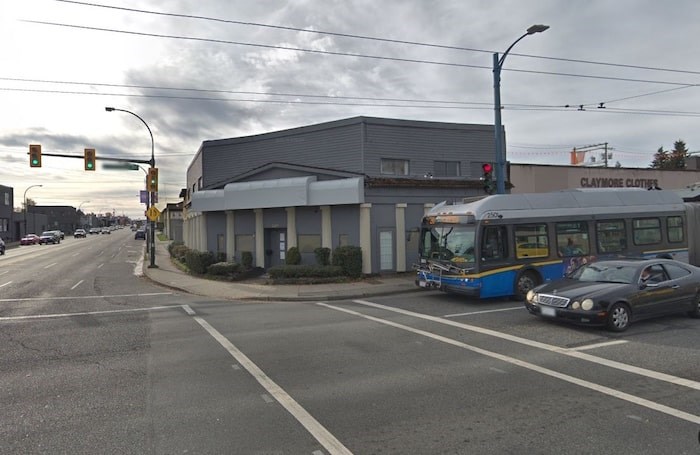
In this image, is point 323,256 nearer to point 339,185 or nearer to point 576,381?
point 339,185

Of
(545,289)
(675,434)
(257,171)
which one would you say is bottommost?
(675,434)

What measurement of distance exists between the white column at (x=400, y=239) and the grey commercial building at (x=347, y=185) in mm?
41

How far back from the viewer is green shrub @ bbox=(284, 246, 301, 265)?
772 inches

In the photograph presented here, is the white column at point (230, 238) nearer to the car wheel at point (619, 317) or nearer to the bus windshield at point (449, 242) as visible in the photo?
the bus windshield at point (449, 242)

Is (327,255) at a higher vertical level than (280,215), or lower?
lower

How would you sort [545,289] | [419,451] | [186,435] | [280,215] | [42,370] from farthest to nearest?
[280,215]
[545,289]
[42,370]
[186,435]
[419,451]

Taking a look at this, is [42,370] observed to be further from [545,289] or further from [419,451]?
[545,289]

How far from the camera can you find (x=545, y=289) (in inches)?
380

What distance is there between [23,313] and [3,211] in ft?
214

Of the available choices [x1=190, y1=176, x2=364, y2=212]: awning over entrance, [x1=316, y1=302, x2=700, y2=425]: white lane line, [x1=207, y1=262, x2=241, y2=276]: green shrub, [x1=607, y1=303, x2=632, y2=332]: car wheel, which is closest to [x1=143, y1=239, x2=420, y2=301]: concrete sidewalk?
[x1=207, y1=262, x2=241, y2=276]: green shrub

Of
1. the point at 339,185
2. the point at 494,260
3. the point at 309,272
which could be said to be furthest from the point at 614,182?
the point at 309,272

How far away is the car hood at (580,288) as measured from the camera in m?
8.91

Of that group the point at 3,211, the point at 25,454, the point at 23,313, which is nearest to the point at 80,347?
the point at 25,454

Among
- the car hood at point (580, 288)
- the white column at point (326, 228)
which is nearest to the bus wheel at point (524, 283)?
the car hood at point (580, 288)
